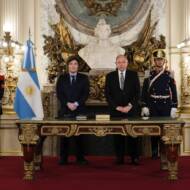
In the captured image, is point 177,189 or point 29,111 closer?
point 177,189

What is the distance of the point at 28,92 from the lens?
25.6ft

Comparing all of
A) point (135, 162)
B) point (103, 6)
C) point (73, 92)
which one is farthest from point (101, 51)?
point (135, 162)

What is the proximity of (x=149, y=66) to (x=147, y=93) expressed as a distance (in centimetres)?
163

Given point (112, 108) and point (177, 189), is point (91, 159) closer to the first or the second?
point (112, 108)

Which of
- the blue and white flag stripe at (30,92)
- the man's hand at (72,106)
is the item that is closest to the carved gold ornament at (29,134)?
the man's hand at (72,106)

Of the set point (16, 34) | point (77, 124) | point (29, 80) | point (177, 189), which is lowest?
point (177, 189)

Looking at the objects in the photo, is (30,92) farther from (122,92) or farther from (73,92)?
(122,92)

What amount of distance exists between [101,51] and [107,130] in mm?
3237

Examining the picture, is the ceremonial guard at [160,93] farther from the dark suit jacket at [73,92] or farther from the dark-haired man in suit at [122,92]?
the dark suit jacket at [73,92]

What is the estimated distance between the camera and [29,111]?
773 centimetres

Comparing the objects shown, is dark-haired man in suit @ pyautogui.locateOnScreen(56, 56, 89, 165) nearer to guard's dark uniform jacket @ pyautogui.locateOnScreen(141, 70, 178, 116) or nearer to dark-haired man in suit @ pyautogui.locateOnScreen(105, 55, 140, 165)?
dark-haired man in suit @ pyautogui.locateOnScreen(105, 55, 140, 165)

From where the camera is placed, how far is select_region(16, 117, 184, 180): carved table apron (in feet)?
19.3

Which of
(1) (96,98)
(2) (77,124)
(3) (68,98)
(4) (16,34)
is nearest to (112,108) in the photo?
(3) (68,98)

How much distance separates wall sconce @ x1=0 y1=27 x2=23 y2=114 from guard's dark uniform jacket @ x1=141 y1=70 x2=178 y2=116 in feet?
8.61
